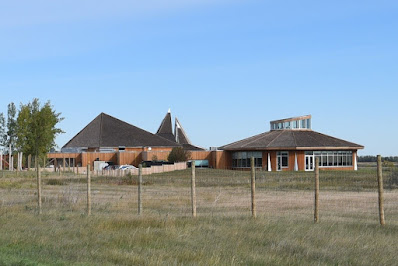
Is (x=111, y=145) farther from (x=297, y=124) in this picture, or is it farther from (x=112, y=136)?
(x=297, y=124)

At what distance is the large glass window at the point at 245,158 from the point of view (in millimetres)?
78625

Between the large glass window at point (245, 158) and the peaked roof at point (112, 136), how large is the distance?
10.8m

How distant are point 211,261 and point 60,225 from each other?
6.84 metres

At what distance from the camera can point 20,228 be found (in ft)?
53.5

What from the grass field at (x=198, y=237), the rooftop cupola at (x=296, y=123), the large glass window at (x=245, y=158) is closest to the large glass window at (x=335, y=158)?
the large glass window at (x=245, y=158)

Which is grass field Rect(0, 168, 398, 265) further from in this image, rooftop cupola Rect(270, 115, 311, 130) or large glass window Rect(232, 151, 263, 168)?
rooftop cupola Rect(270, 115, 311, 130)

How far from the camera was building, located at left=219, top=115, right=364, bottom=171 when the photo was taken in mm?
76156

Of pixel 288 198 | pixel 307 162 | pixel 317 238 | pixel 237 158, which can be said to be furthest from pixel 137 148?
pixel 317 238

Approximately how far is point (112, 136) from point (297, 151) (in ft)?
92.1

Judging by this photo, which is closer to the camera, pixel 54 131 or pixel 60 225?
pixel 60 225

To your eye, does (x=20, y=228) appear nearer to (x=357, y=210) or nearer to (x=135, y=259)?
(x=135, y=259)

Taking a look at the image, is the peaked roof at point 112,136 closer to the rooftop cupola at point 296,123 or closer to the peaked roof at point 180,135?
the rooftop cupola at point 296,123

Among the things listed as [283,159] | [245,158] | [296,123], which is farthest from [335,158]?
[245,158]

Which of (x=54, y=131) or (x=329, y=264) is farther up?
(x=54, y=131)
